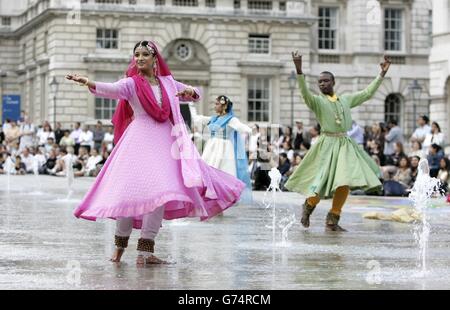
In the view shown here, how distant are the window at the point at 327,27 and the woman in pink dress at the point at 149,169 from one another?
137 ft

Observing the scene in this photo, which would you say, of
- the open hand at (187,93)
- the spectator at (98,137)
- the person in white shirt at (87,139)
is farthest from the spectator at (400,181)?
the spectator at (98,137)

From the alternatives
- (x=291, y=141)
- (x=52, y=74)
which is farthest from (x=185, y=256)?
(x=52, y=74)

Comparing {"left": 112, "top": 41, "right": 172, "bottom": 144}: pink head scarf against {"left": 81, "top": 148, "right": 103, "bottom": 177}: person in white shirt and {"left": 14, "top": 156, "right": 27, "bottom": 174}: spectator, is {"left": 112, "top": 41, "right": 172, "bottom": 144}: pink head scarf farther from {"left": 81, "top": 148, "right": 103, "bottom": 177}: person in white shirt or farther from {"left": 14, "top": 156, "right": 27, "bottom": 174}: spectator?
{"left": 14, "top": 156, "right": 27, "bottom": 174}: spectator

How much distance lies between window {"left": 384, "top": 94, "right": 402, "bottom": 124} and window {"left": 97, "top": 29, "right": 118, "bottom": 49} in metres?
11.7

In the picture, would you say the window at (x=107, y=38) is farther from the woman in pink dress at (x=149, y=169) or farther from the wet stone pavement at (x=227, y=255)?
the woman in pink dress at (x=149, y=169)

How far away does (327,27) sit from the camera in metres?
51.5

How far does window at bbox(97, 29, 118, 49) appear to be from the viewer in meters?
48.2

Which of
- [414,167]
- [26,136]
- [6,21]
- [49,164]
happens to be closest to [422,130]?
[414,167]

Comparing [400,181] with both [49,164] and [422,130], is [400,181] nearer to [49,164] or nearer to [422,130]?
[422,130]

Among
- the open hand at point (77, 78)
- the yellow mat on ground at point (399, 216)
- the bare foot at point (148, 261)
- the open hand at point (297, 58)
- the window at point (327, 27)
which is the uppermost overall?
the window at point (327, 27)

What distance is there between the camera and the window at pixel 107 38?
158 feet

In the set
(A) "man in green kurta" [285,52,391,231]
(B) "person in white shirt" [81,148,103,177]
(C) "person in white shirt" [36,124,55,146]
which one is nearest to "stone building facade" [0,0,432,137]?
(C) "person in white shirt" [36,124,55,146]

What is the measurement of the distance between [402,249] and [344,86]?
39522 mm

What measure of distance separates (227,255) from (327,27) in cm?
4150
